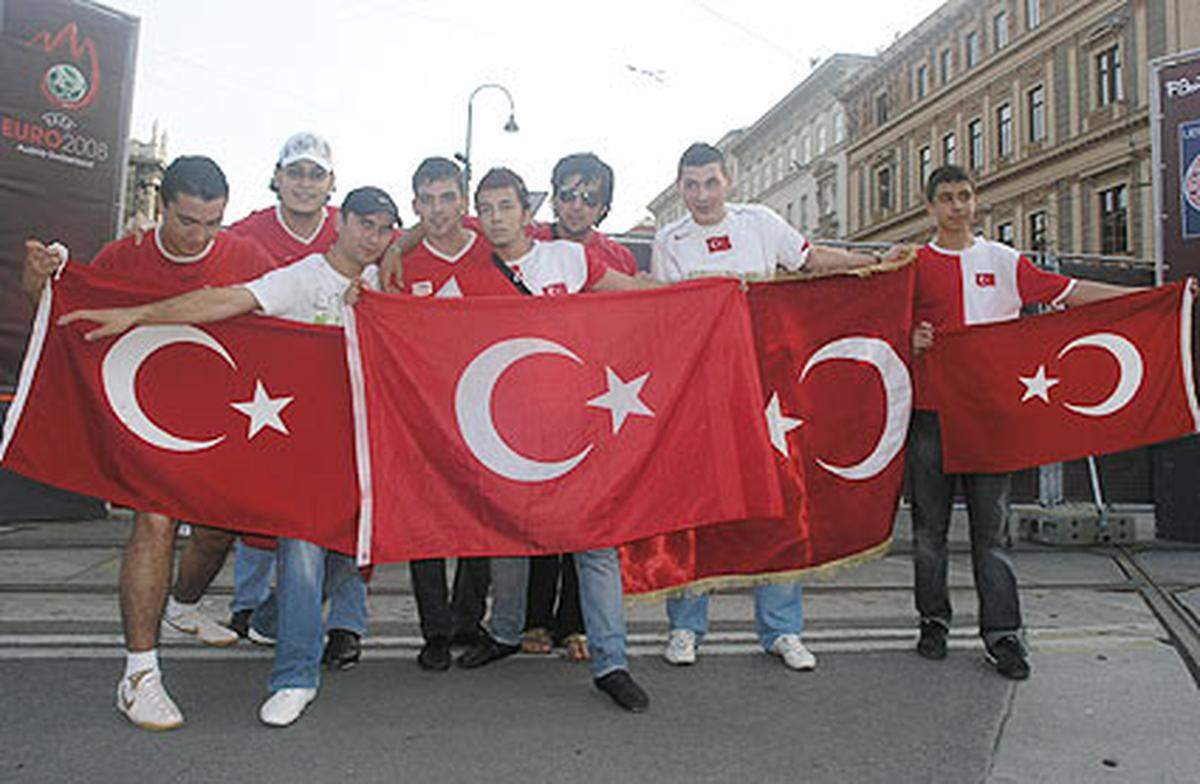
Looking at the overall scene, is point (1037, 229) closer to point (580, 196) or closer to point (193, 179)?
point (580, 196)

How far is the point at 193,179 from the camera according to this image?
339cm

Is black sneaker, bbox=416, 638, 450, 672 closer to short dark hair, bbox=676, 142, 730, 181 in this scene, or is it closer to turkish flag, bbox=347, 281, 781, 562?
turkish flag, bbox=347, 281, 781, 562

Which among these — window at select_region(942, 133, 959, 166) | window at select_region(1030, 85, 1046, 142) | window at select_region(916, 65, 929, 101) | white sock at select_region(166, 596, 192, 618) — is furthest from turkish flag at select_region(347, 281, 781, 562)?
window at select_region(916, 65, 929, 101)

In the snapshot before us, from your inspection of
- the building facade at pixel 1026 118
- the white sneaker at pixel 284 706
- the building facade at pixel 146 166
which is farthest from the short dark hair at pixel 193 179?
the building facade at pixel 146 166

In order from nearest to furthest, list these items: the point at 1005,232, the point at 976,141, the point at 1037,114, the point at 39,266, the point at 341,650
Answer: the point at 39,266 → the point at 341,650 → the point at 1037,114 → the point at 1005,232 → the point at 976,141

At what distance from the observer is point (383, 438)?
3367mm

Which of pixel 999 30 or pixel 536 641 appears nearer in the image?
pixel 536 641

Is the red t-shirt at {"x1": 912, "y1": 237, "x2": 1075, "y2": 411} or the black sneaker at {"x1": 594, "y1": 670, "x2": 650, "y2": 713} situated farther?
the red t-shirt at {"x1": 912, "y1": 237, "x2": 1075, "y2": 411}

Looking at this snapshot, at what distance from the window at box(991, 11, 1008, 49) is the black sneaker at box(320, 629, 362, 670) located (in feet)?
128

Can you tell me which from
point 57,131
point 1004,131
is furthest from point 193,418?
point 1004,131

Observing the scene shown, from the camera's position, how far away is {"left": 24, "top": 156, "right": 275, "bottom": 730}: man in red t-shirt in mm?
3098

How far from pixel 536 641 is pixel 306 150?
2496 mm

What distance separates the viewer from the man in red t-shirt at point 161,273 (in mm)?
3098

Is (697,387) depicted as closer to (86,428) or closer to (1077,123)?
(86,428)
